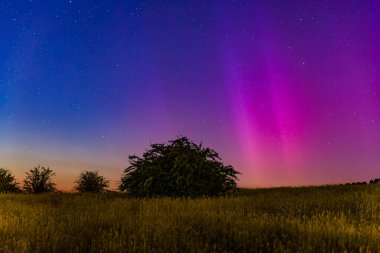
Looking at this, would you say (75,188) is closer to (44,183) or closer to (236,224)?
(44,183)

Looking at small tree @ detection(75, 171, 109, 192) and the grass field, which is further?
small tree @ detection(75, 171, 109, 192)

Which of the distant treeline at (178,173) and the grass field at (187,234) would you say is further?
the distant treeline at (178,173)

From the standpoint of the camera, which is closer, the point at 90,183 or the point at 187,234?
the point at 187,234

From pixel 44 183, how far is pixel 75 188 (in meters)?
3.41

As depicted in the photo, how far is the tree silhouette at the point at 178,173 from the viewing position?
760 inches

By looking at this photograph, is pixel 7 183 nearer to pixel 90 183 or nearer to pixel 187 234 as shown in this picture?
pixel 90 183

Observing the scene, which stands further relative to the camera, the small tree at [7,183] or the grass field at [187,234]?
the small tree at [7,183]

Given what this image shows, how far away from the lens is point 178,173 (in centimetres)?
1931

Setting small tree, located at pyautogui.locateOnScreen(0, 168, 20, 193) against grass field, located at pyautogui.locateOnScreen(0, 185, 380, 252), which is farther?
small tree, located at pyautogui.locateOnScreen(0, 168, 20, 193)

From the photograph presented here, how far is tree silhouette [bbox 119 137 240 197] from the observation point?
19312 millimetres

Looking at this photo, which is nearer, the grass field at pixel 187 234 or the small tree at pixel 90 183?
the grass field at pixel 187 234

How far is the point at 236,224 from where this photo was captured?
32.6 feet

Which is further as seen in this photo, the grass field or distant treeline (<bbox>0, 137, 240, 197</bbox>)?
distant treeline (<bbox>0, 137, 240, 197</bbox>)

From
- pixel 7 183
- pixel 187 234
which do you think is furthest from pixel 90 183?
pixel 187 234
